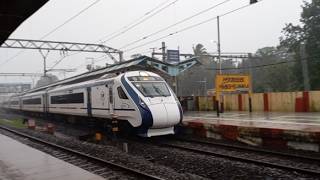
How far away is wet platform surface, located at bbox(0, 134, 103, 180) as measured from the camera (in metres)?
10.2

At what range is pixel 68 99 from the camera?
2875 centimetres

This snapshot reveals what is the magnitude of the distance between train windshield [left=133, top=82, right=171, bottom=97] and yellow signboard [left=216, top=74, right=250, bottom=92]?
6893 mm

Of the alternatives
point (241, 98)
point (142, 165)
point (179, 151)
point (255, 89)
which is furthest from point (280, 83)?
point (142, 165)

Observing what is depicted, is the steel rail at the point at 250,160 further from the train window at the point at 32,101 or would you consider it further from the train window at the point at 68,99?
the train window at the point at 32,101

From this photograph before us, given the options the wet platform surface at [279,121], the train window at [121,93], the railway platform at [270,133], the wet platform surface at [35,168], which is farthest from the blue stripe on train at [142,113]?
the wet platform surface at [35,168]

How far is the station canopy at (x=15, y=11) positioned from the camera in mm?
9966

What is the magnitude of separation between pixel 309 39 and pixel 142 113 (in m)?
39.7

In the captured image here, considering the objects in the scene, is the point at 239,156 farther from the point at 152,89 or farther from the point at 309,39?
the point at 309,39

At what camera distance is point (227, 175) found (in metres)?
11.3

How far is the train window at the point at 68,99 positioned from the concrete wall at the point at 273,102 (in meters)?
9.46

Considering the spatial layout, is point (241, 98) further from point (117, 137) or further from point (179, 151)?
point (179, 151)

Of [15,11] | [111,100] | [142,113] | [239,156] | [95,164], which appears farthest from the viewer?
[111,100]

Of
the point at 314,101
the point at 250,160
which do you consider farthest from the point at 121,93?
the point at 314,101

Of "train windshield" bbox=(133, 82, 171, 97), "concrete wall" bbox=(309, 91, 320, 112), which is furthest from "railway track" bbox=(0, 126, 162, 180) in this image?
"concrete wall" bbox=(309, 91, 320, 112)
